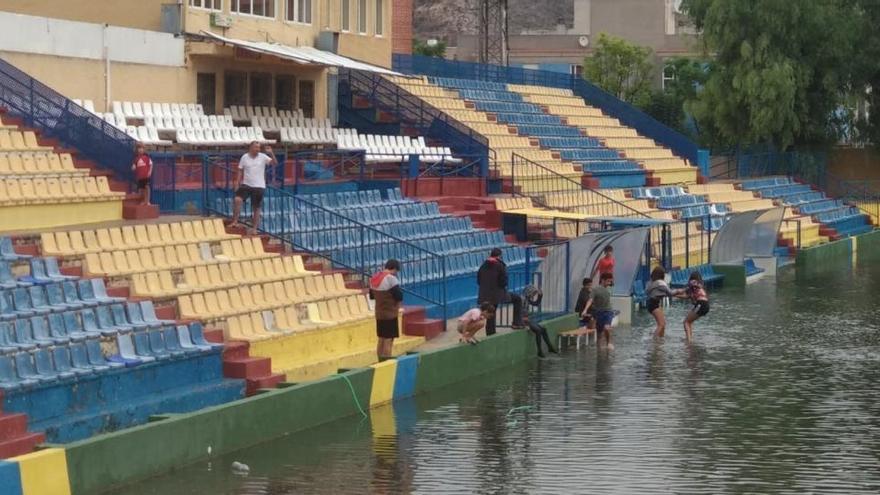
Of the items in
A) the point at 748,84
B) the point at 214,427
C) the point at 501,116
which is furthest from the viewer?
the point at 748,84

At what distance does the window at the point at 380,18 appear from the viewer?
4800cm

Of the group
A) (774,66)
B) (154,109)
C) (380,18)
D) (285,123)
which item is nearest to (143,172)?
(154,109)

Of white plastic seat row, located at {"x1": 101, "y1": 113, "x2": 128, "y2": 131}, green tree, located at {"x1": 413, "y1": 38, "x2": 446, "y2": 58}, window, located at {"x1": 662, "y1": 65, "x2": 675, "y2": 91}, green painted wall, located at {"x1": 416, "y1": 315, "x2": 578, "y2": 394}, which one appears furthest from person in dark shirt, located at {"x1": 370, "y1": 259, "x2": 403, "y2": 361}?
green tree, located at {"x1": 413, "y1": 38, "x2": 446, "y2": 58}

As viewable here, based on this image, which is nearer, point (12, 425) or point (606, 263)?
point (12, 425)

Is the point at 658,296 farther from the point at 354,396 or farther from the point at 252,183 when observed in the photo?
the point at 354,396

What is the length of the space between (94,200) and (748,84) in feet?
129

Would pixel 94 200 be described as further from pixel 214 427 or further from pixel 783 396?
pixel 783 396

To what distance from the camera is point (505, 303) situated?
2825 centimetres

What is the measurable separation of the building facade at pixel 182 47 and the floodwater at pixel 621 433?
37.7 feet

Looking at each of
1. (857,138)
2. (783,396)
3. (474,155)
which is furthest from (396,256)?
(857,138)

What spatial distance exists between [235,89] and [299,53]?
6.13ft

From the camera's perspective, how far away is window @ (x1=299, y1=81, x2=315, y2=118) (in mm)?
43312

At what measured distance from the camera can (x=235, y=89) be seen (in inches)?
1577

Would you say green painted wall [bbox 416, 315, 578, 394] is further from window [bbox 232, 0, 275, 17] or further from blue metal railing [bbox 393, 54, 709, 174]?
blue metal railing [bbox 393, 54, 709, 174]
